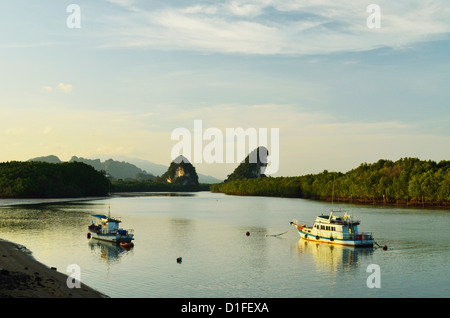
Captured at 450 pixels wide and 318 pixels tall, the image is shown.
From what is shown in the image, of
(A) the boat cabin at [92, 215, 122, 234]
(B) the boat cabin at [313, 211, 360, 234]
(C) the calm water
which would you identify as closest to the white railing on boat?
(B) the boat cabin at [313, 211, 360, 234]

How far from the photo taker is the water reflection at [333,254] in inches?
2002

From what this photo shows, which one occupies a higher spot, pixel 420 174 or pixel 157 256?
pixel 420 174

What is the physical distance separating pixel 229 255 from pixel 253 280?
14717 mm

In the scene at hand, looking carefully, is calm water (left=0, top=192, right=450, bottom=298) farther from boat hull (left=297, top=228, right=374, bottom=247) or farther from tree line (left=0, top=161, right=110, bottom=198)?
tree line (left=0, top=161, right=110, bottom=198)

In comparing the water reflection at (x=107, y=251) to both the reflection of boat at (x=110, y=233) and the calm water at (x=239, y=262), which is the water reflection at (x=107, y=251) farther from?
the reflection of boat at (x=110, y=233)

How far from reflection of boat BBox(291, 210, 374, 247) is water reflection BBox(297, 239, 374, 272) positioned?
913mm

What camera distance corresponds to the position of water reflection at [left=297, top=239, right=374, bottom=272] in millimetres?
50841

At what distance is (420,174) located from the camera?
181 meters

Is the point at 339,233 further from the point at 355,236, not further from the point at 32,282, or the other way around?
the point at 32,282

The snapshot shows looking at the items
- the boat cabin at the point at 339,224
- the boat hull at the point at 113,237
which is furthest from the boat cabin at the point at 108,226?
the boat cabin at the point at 339,224

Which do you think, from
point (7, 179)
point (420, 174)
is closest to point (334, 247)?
point (420, 174)
